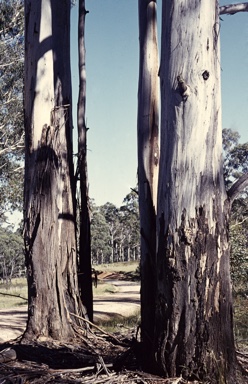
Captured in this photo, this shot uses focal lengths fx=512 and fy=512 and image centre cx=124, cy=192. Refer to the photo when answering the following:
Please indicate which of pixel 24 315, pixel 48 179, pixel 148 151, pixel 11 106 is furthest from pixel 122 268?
pixel 148 151

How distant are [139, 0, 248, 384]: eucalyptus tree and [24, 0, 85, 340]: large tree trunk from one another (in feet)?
4.90

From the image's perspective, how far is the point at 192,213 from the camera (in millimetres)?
2701

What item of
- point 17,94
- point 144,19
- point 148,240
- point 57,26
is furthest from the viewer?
point 17,94

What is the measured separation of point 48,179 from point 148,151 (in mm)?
1295

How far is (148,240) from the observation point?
3201 mm

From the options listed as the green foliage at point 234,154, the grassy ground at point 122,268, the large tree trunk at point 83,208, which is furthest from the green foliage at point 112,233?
the large tree trunk at point 83,208

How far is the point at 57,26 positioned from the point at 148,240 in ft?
8.17

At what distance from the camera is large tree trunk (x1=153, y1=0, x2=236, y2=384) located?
2637 millimetres

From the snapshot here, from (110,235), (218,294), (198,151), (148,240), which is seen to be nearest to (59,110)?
(148,240)

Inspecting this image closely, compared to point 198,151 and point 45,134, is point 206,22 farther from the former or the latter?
point 45,134

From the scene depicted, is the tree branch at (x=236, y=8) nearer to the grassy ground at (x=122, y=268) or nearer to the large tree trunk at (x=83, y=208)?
the large tree trunk at (x=83, y=208)

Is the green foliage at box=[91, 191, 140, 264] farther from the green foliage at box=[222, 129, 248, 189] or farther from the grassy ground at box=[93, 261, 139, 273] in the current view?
the green foliage at box=[222, 129, 248, 189]

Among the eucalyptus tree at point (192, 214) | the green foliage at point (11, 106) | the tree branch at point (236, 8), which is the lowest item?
the eucalyptus tree at point (192, 214)

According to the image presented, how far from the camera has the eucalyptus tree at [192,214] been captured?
8.66ft
